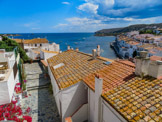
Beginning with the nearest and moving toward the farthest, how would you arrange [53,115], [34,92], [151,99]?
[151,99], [53,115], [34,92]

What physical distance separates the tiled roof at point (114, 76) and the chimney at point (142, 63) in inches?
28.0

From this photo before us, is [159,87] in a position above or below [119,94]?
above

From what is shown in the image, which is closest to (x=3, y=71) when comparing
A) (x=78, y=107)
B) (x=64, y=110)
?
(x=64, y=110)

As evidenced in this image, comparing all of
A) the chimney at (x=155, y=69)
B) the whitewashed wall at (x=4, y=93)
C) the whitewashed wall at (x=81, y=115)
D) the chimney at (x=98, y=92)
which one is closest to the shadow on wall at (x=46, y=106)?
the whitewashed wall at (x=81, y=115)

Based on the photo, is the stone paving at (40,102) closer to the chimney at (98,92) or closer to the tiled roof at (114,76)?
the chimney at (98,92)

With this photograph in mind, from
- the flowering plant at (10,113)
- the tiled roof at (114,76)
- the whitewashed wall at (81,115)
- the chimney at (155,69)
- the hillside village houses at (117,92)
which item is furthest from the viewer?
the whitewashed wall at (81,115)

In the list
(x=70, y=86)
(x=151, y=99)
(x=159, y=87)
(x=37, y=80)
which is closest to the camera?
(x=151, y=99)

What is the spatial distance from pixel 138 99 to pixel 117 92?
1257 millimetres

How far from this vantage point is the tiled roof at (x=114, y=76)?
7914 millimetres

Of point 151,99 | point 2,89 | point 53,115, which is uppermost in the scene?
point 151,99

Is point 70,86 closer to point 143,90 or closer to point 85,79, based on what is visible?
point 85,79

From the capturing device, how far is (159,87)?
634 centimetres

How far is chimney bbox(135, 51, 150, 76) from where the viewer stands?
7239 millimetres

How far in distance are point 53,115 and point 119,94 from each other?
808 centimetres
